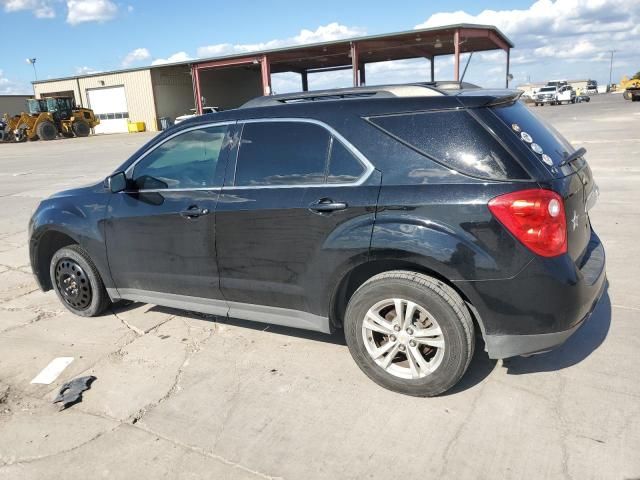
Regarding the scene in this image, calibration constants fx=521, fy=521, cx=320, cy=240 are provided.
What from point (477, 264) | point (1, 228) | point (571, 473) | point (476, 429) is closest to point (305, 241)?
point (477, 264)

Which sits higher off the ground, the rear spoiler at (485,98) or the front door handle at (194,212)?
the rear spoiler at (485,98)

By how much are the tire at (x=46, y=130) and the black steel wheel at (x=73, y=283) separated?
3702 cm

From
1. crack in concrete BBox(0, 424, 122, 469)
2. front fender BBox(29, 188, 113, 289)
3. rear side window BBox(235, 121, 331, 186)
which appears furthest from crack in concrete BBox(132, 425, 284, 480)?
front fender BBox(29, 188, 113, 289)

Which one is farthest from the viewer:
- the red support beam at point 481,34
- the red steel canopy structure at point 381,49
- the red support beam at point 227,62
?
the red support beam at point 227,62

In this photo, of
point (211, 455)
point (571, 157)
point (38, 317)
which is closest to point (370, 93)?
point (571, 157)

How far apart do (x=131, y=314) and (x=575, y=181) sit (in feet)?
12.3

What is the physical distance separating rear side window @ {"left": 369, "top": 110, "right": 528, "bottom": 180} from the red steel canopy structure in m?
28.4

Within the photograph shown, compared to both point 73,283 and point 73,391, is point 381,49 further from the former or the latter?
point 73,391

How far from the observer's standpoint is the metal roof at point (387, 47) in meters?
32.2

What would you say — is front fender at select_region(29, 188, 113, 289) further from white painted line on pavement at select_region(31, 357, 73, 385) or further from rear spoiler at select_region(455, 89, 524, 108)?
rear spoiler at select_region(455, 89, 524, 108)

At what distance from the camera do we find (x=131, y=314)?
4.72 m

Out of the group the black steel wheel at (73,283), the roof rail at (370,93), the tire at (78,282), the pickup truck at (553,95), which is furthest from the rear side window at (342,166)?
the pickup truck at (553,95)

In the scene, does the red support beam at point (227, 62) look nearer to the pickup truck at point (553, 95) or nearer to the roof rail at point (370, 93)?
the pickup truck at point (553, 95)

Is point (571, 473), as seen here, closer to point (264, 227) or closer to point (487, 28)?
point (264, 227)
